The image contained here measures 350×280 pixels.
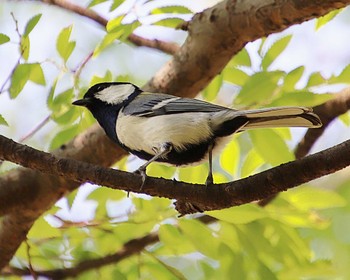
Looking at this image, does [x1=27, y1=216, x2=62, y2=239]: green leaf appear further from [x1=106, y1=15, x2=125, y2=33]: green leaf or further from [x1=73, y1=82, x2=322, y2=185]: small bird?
[x1=106, y1=15, x2=125, y2=33]: green leaf

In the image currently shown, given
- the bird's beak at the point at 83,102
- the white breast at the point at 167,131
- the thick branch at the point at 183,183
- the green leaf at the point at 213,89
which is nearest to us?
the thick branch at the point at 183,183

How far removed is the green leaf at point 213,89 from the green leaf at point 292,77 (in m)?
0.26

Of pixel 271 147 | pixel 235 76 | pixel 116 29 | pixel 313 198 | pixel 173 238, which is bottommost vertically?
pixel 173 238

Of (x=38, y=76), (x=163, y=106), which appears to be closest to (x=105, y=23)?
(x=38, y=76)

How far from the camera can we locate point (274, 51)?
214 centimetres

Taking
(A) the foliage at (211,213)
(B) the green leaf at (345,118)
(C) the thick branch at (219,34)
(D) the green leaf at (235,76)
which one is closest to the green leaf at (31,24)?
(A) the foliage at (211,213)

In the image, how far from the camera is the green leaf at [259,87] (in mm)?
2061

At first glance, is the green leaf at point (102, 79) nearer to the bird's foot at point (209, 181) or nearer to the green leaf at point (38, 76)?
the green leaf at point (38, 76)

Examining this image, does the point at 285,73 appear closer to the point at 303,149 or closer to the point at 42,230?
the point at 303,149

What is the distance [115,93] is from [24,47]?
0.43 meters

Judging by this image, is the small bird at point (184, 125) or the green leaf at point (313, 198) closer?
the small bird at point (184, 125)

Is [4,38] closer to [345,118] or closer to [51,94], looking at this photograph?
[51,94]

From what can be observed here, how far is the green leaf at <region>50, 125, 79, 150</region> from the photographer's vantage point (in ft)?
7.40

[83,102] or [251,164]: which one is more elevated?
[83,102]
